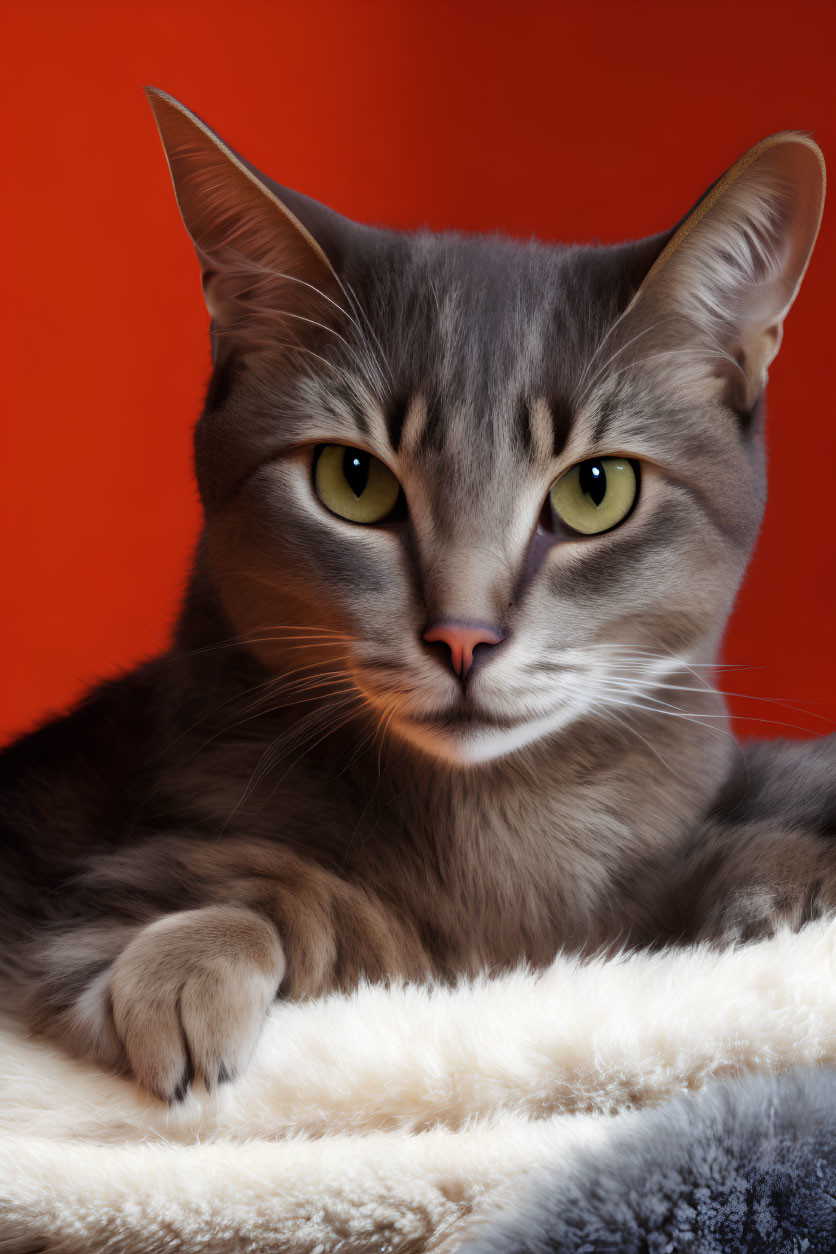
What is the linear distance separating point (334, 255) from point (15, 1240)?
0.61m

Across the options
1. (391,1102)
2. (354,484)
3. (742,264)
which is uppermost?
(742,264)

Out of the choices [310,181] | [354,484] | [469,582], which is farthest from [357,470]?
[310,181]

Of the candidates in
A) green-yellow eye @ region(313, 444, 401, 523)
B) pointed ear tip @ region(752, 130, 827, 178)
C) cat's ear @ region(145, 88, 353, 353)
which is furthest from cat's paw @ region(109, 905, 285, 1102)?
pointed ear tip @ region(752, 130, 827, 178)

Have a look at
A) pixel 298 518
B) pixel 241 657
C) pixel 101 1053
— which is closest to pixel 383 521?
pixel 298 518

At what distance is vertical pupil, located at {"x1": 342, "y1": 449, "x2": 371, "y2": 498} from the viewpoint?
786 mm

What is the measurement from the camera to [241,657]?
88 centimetres

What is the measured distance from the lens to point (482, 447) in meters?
0.74

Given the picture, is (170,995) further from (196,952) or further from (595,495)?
(595,495)

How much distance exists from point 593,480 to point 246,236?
0.93ft

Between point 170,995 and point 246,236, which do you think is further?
point 246,236

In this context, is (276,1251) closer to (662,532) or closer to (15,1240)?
(15,1240)

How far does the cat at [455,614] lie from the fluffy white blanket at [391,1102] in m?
0.07

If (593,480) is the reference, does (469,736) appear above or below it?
below

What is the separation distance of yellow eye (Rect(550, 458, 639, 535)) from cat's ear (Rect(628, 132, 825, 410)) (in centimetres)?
10
